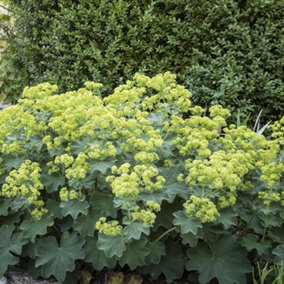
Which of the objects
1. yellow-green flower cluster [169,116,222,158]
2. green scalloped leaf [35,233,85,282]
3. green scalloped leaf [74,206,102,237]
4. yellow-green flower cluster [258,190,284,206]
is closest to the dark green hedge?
yellow-green flower cluster [169,116,222,158]

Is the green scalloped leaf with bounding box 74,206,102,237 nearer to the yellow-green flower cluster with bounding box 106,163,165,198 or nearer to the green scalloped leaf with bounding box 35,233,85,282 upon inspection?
the green scalloped leaf with bounding box 35,233,85,282

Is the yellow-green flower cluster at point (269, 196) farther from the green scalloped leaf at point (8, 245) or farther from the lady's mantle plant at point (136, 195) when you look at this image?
the green scalloped leaf at point (8, 245)

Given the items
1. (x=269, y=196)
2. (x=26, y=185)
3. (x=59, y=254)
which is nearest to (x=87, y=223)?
(x=59, y=254)

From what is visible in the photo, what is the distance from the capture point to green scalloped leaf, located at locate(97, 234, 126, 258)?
229 centimetres

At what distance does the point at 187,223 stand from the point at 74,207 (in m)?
0.68

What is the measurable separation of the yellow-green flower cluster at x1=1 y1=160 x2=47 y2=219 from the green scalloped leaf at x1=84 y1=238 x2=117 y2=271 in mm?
353

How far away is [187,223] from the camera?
228cm

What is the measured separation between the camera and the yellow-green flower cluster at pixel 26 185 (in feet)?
8.20

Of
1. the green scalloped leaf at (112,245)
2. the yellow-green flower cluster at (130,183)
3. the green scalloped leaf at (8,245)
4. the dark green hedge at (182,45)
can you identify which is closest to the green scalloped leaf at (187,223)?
the yellow-green flower cluster at (130,183)

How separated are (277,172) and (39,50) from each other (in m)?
4.06

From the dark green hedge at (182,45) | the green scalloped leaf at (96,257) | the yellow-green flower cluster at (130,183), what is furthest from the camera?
the dark green hedge at (182,45)

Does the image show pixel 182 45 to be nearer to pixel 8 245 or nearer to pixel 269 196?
pixel 269 196

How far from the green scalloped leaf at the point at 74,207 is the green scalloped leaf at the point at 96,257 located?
24 centimetres

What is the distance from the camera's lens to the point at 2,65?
24.9 feet
